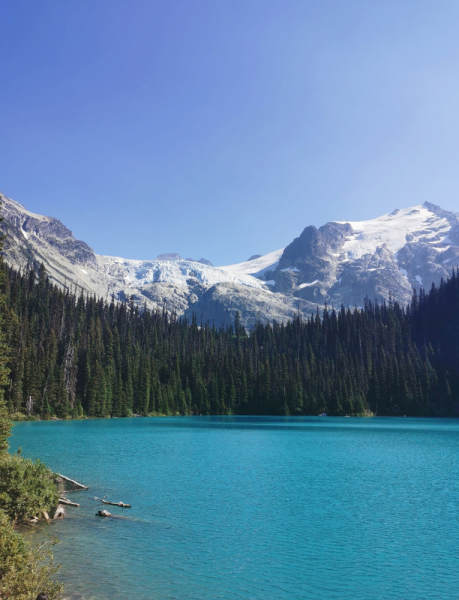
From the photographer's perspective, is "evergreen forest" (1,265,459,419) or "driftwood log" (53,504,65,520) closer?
"driftwood log" (53,504,65,520)

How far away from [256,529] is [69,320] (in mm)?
174181

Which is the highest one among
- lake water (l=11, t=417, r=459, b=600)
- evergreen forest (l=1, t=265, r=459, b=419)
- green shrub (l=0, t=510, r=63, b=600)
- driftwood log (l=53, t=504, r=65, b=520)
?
evergreen forest (l=1, t=265, r=459, b=419)

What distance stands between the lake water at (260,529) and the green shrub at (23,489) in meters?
1.70

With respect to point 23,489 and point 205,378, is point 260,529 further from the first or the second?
point 205,378

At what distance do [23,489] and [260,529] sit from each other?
13711mm

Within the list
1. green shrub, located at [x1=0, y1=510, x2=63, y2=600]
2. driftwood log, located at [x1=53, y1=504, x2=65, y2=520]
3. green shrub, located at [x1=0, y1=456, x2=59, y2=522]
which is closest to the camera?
green shrub, located at [x1=0, y1=510, x2=63, y2=600]

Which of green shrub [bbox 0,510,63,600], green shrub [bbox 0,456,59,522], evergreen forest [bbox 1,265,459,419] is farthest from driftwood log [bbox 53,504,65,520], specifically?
evergreen forest [bbox 1,265,459,419]

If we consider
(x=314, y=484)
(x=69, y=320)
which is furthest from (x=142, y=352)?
(x=314, y=484)

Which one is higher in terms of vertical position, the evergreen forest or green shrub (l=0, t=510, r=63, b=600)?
the evergreen forest

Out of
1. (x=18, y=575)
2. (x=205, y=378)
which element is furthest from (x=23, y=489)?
(x=205, y=378)

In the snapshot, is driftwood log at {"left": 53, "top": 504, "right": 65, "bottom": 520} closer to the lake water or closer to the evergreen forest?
the lake water

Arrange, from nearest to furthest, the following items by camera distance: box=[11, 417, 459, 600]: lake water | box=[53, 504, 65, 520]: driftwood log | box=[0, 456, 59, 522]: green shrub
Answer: box=[11, 417, 459, 600]: lake water → box=[0, 456, 59, 522]: green shrub → box=[53, 504, 65, 520]: driftwood log

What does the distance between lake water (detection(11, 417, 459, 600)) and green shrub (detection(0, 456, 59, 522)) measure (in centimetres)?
170

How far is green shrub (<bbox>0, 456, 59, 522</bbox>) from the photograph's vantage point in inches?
1000
